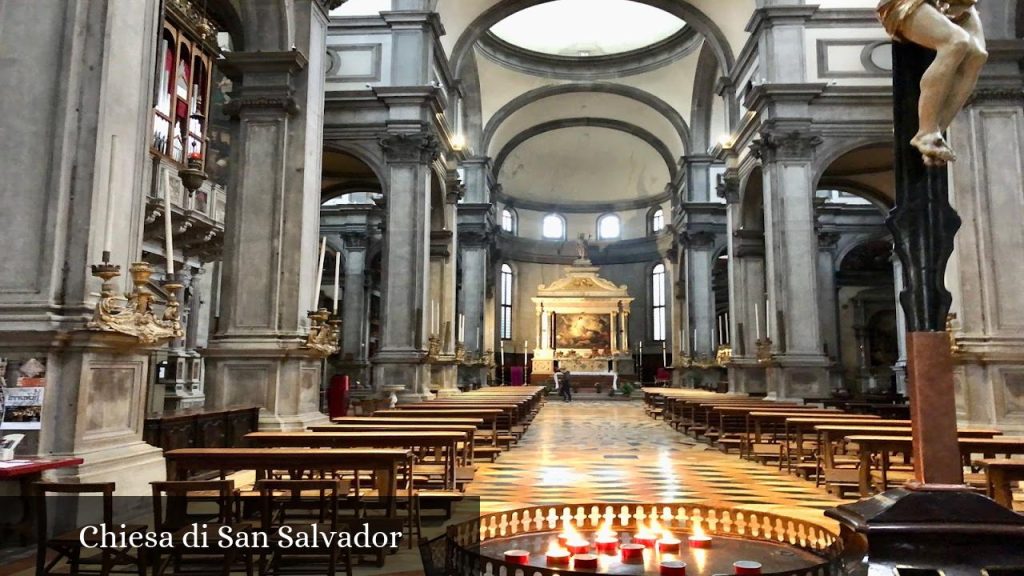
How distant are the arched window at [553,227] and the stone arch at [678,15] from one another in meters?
17.4

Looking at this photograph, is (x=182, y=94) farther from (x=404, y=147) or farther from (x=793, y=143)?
(x=793, y=143)

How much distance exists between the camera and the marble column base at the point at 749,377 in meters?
18.8

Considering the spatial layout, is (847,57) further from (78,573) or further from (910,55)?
(78,573)

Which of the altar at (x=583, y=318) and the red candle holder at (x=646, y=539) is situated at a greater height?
the altar at (x=583, y=318)

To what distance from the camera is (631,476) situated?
8.53m

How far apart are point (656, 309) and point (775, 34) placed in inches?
835

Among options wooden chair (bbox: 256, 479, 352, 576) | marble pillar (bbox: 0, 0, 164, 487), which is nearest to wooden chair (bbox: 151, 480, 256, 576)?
wooden chair (bbox: 256, 479, 352, 576)

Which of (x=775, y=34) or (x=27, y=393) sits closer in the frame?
(x=27, y=393)

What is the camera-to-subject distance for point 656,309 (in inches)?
1443

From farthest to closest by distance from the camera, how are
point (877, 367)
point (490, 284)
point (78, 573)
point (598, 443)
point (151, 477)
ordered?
point (490, 284) → point (877, 367) → point (598, 443) → point (151, 477) → point (78, 573)

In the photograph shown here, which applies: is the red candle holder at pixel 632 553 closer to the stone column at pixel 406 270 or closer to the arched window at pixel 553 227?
the stone column at pixel 406 270

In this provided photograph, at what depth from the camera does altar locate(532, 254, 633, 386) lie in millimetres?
33875

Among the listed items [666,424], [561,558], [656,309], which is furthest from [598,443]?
[656,309]

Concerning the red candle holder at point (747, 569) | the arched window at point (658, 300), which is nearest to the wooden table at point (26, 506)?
the red candle holder at point (747, 569)
